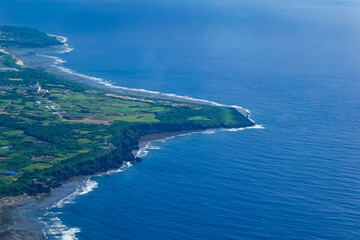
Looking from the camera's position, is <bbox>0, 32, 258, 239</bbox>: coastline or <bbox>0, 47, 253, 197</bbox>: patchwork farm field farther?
<bbox>0, 47, 253, 197</bbox>: patchwork farm field

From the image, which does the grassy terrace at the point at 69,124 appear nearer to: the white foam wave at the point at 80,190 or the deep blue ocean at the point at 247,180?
the white foam wave at the point at 80,190

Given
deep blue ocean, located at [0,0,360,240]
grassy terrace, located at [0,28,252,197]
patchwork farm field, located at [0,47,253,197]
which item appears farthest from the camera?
grassy terrace, located at [0,28,252,197]

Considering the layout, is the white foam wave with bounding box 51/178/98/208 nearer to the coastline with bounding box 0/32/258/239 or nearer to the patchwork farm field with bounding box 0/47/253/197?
the coastline with bounding box 0/32/258/239

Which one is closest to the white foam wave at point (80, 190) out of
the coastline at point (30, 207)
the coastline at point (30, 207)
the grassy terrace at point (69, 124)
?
the coastline at point (30, 207)

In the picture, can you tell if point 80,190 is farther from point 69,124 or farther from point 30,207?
point 69,124

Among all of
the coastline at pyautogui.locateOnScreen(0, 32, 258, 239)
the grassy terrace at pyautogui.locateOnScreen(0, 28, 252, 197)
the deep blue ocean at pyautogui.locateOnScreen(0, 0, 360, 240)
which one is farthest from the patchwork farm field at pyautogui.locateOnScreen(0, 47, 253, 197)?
the deep blue ocean at pyautogui.locateOnScreen(0, 0, 360, 240)

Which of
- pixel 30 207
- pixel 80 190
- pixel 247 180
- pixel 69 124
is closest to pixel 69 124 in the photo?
pixel 69 124

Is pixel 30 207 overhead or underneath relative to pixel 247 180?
underneath

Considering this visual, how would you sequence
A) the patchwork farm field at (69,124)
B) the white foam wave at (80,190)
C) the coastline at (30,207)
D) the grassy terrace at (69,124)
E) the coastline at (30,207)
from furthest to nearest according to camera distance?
1. the grassy terrace at (69,124)
2. the patchwork farm field at (69,124)
3. the white foam wave at (80,190)
4. the coastline at (30,207)
5. the coastline at (30,207)

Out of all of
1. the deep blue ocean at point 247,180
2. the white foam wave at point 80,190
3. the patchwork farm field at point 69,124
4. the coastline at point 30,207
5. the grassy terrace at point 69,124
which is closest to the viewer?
the coastline at point 30,207
